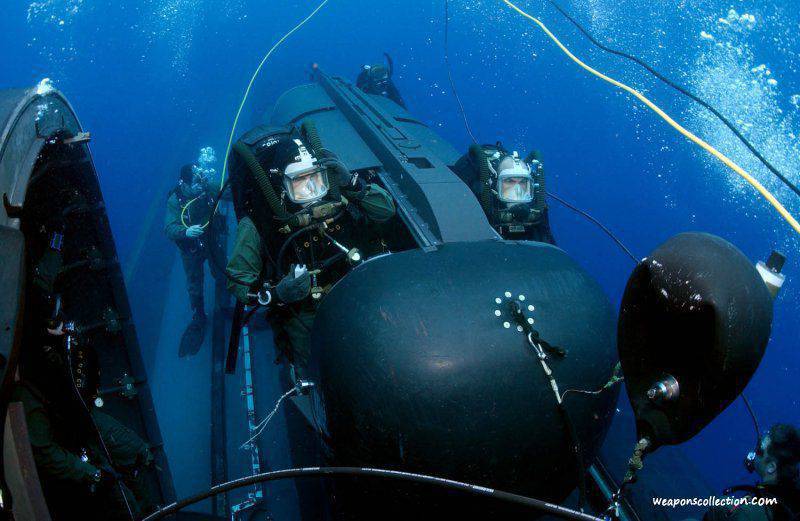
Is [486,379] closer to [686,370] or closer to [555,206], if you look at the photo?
[686,370]

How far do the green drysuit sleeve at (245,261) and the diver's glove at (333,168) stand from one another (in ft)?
2.47

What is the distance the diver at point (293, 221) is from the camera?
2.95 m

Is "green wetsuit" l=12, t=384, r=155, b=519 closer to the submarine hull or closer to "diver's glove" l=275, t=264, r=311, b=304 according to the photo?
"diver's glove" l=275, t=264, r=311, b=304

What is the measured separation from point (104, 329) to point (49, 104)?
1707mm

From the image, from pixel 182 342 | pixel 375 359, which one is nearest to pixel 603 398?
pixel 375 359

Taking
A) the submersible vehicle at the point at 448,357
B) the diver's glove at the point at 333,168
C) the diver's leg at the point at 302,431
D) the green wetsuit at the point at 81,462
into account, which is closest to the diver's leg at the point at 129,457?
the green wetsuit at the point at 81,462

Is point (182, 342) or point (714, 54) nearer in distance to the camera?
point (182, 342)

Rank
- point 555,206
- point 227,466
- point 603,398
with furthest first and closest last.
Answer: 1. point 555,206
2. point 227,466
3. point 603,398

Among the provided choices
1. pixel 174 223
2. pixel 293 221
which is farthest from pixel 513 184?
pixel 174 223

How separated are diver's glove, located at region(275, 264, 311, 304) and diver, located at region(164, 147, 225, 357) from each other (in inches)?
123

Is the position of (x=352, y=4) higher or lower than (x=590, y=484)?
higher

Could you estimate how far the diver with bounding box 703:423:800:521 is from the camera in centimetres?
244

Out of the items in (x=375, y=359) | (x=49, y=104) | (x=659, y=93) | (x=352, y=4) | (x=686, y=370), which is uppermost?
(x=352, y=4)

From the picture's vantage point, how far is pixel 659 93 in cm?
2053
